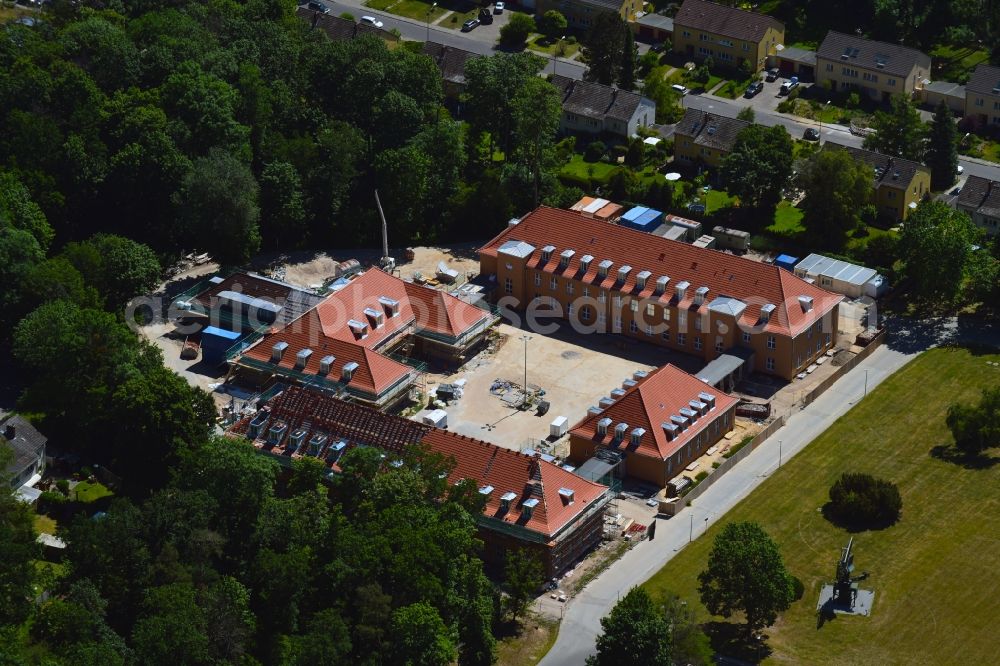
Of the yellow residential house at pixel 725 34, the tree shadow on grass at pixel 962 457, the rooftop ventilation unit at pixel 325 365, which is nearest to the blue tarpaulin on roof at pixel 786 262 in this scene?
the tree shadow on grass at pixel 962 457

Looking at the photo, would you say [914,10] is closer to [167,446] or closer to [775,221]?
[775,221]

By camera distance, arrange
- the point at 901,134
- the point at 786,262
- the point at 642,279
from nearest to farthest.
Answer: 1. the point at 642,279
2. the point at 786,262
3. the point at 901,134

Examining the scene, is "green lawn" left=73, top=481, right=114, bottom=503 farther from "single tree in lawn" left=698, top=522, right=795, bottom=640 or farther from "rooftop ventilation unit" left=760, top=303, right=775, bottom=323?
"rooftop ventilation unit" left=760, top=303, right=775, bottom=323

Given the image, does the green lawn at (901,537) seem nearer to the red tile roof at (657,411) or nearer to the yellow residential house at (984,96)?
the red tile roof at (657,411)

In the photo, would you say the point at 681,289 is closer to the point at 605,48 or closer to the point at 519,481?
the point at 519,481

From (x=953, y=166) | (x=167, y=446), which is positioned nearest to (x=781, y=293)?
(x=953, y=166)

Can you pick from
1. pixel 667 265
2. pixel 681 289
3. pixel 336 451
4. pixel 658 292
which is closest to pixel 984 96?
pixel 667 265
